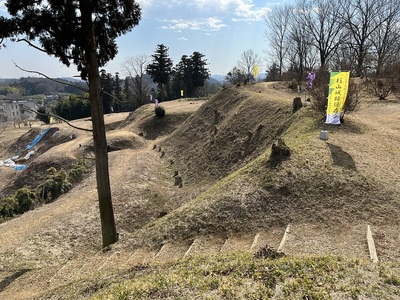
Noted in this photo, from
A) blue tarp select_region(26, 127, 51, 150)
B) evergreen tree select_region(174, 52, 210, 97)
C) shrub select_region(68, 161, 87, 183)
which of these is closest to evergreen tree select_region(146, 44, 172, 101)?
evergreen tree select_region(174, 52, 210, 97)

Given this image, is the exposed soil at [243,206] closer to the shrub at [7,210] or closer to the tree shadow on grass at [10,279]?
the tree shadow on grass at [10,279]

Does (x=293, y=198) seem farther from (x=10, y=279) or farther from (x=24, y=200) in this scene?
(x=24, y=200)

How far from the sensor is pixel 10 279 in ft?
22.0

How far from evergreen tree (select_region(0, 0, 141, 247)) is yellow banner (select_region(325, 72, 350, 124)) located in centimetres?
549

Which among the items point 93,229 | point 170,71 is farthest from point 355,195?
point 170,71

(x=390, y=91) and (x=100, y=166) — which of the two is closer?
(x=100, y=166)

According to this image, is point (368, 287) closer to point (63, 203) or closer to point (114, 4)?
point (114, 4)

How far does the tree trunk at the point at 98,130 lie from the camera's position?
22.4ft

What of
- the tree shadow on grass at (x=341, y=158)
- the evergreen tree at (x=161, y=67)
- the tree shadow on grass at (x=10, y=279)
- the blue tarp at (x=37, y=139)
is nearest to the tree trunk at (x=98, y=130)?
the tree shadow on grass at (x=10, y=279)

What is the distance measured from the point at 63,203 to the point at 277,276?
35.5ft

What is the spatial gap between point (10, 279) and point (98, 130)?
3773 millimetres

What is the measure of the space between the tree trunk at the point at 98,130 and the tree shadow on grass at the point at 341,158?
5.71m

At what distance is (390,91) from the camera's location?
62.4 ft

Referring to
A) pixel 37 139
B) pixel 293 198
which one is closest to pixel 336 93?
pixel 293 198
